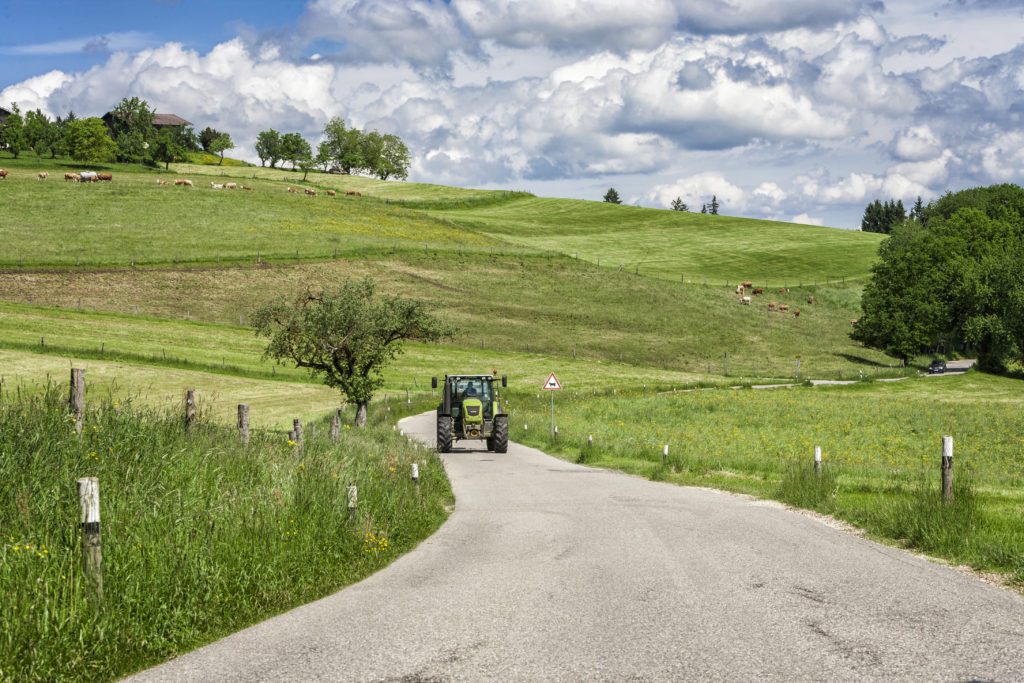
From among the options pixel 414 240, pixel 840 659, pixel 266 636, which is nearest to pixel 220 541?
pixel 266 636

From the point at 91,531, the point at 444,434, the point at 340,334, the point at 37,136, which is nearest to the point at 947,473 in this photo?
the point at 91,531

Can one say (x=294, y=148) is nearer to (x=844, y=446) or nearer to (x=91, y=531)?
(x=844, y=446)

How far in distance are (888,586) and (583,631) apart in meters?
3.98

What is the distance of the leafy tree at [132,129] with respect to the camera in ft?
520

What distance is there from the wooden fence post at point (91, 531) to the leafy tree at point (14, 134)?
15816 centimetres

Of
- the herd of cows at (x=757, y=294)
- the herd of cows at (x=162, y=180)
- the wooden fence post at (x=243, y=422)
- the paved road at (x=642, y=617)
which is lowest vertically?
the paved road at (x=642, y=617)

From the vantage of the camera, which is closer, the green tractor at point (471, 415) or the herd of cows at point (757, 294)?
the green tractor at point (471, 415)

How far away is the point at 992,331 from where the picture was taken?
81.6m

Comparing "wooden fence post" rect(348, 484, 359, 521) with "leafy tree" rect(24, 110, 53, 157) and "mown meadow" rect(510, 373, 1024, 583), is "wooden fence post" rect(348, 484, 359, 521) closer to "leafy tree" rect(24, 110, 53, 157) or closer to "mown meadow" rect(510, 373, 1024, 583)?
"mown meadow" rect(510, 373, 1024, 583)

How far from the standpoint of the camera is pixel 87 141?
146000mm

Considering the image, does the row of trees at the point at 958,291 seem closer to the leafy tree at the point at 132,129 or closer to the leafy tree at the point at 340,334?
the leafy tree at the point at 340,334

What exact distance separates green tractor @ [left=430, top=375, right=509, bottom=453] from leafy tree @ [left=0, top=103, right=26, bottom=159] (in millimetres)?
134187

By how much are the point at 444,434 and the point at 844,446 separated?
Result: 45.6 feet

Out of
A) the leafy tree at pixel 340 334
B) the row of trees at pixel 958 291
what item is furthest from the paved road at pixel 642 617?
the row of trees at pixel 958 291
